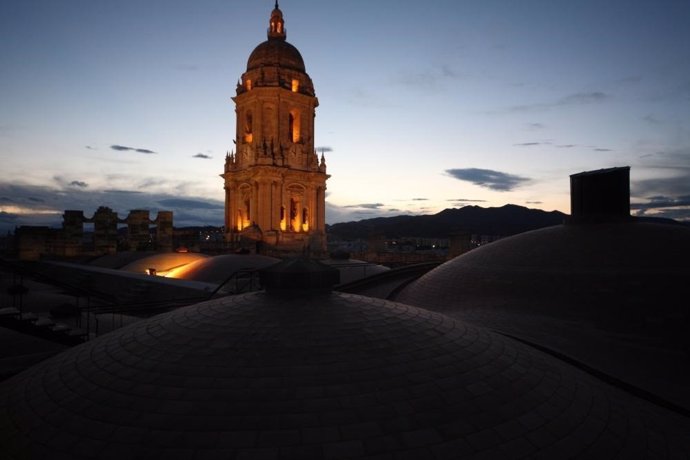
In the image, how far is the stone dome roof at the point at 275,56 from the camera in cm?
5628

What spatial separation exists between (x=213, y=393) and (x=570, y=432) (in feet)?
15.4

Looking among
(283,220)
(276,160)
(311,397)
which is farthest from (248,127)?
(311,397)

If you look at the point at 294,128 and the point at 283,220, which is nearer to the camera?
the point at 283,220

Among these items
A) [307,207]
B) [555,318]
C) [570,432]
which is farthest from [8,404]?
[307,207]

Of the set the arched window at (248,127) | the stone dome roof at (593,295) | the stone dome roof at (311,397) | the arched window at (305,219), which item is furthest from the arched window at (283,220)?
the stone dome roof at (311,397)

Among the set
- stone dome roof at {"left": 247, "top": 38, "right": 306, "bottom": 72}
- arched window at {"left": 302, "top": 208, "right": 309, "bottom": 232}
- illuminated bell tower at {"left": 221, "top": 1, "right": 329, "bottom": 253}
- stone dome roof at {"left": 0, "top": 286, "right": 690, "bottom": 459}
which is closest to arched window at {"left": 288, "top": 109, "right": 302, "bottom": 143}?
illuminated bell tower at {"left": 221, "top": 1, "right": 329, "bottom": 253}

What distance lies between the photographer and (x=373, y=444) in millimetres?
4738

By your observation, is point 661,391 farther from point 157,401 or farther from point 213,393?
point 157,401

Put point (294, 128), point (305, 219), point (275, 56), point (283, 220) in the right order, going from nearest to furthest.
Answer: point (283, 220) < point (275, 56) < point (305, 219) < point (294, 128)

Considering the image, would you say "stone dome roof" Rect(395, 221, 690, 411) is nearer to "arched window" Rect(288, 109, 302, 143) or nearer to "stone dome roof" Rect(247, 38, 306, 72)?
"arched window" Rect(288, 109, 302, 143)

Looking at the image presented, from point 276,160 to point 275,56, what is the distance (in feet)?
47.5

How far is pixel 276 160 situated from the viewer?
177ft

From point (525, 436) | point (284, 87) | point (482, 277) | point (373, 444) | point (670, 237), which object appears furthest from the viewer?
point (284, 87)

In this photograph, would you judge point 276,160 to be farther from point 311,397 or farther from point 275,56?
point 311,397
